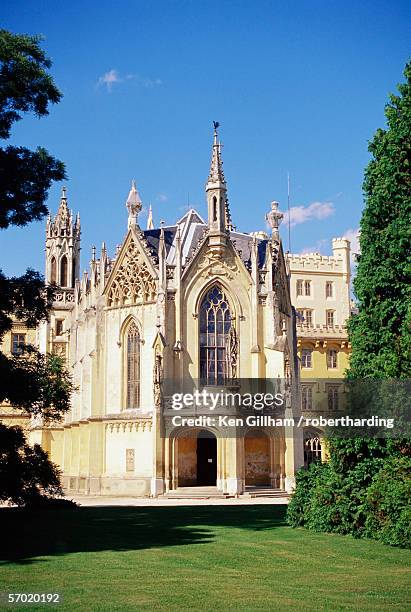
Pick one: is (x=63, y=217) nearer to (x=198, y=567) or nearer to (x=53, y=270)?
(x=53, y=270)

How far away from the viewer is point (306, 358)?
72.5 m

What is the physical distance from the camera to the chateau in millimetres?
44562

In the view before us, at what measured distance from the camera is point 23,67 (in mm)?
23188

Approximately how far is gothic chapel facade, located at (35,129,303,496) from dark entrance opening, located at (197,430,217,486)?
0.06 m

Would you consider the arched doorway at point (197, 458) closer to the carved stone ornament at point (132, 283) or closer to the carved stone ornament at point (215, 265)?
the carved stone ornament at point (132, 283)

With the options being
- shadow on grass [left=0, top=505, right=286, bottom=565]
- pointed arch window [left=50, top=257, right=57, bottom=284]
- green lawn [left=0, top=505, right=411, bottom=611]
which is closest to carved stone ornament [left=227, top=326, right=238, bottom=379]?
shadow on grass [left=0, top=505, right=286, bottom=565]

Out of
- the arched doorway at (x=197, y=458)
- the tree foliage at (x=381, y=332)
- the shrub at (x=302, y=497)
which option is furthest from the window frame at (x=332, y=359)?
the tree foliage at (x=381, y=332)

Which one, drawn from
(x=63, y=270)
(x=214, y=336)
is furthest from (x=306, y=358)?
(x=214, y=336)

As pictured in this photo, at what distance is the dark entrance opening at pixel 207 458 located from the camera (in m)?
46.9

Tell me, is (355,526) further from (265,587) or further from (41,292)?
(41,292)

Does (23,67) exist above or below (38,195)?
above

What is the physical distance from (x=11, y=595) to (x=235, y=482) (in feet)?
100

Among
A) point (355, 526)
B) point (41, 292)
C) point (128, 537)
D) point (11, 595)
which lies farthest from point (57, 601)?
point (41, 292)

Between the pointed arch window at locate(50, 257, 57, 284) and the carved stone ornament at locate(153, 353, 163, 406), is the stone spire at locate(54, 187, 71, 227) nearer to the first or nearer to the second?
the pointed arch window at locate(50, 257, 57, 284)
